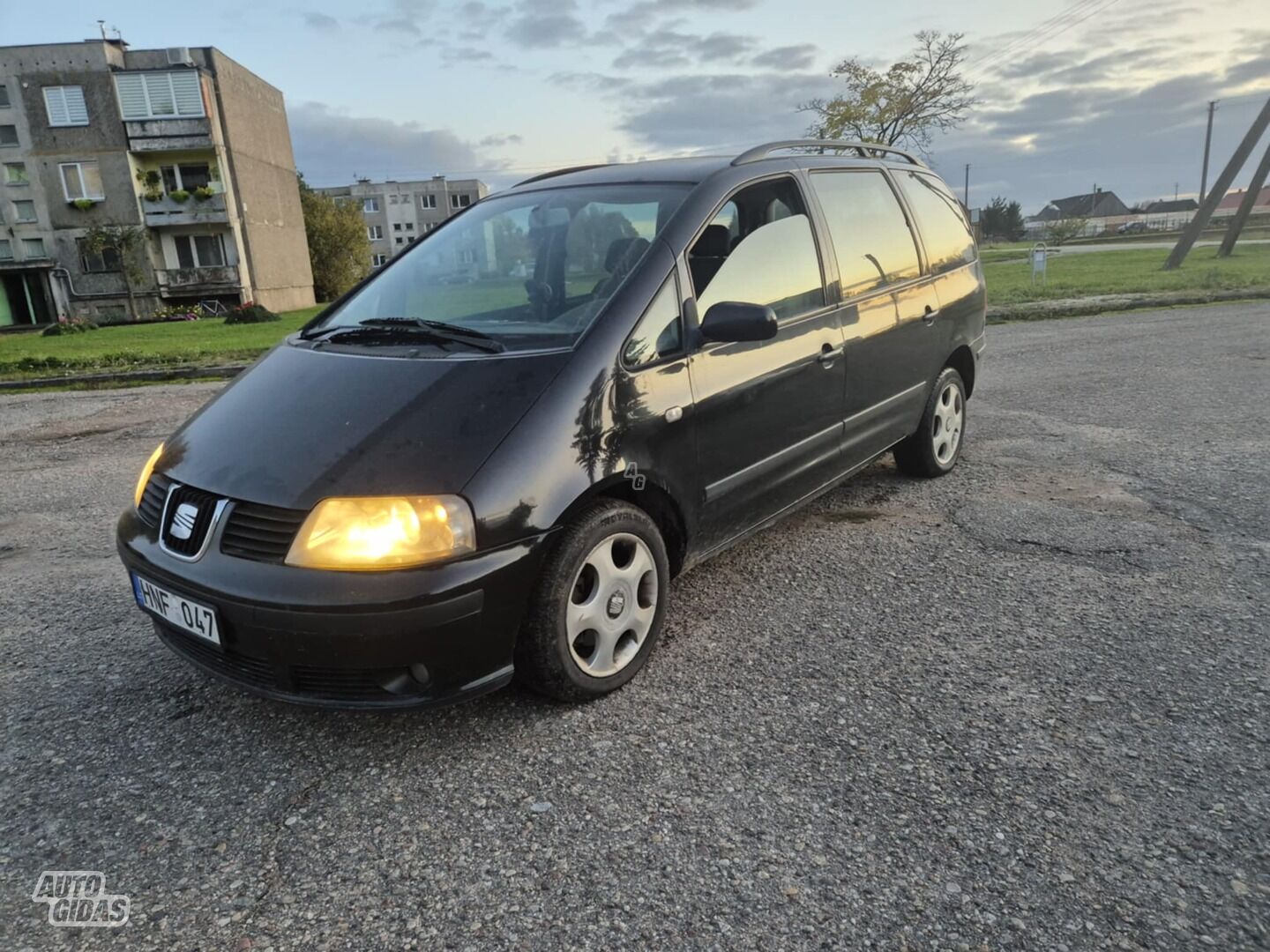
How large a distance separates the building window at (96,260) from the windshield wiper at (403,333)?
4106 centimetres

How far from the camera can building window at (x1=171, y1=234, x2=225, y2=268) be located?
127ft

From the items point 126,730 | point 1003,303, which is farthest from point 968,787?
point 1003,303

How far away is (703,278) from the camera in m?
3.11

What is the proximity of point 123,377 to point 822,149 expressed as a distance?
33.3ft

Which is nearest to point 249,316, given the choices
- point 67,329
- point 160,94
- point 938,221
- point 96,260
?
point 67,329

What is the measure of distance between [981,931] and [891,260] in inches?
132

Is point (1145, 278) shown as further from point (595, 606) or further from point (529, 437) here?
point (529, 437)

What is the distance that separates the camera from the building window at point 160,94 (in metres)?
36.2

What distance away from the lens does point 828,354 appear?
369 centimetres

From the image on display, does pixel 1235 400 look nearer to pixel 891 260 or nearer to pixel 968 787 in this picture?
pixel 891 260

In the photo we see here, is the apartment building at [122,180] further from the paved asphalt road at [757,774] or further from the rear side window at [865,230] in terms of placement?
the paved asphalt road at [757,774]

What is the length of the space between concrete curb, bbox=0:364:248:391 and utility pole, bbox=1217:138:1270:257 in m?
24.7

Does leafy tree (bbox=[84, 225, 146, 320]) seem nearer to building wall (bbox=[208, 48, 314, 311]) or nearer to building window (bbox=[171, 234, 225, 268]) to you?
building window (bbox=[171, 234, 225, 268])

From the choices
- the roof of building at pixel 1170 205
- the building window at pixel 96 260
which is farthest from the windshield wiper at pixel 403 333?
the roof of building at pixel 1170 205
